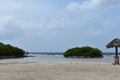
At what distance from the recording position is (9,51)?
13900cm

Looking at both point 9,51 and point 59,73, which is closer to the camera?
point 59,73

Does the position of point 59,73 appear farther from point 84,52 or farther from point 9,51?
point 9,51

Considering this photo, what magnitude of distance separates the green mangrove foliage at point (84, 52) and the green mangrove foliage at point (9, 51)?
73.4 ft

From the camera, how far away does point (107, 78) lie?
1980 centimetres

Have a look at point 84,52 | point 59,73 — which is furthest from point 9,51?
point 59,73

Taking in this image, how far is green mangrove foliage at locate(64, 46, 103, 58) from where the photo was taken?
399 ft

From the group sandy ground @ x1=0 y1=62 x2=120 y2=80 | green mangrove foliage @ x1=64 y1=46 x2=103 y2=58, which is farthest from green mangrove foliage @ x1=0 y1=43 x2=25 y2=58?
sandy ground @ x1=0 y1=62 x2=120 y2=80

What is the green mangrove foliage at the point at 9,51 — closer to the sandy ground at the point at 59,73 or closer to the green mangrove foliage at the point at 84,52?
the green mangrove foliage at the point at 84,52

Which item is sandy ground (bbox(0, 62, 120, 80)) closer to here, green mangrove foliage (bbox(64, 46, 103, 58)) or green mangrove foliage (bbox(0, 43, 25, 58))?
green mangrove foliage (bbox(64, 46, 103, 58))

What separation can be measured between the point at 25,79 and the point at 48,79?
3.90ft

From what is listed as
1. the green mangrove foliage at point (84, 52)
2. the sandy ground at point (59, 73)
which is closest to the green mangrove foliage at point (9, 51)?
the green mangrove foliage at point (84, 52)

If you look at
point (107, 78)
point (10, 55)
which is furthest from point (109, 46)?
point (10, 55)

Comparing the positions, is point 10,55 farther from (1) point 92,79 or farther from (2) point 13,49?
(1) point 92,79

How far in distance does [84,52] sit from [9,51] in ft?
101
